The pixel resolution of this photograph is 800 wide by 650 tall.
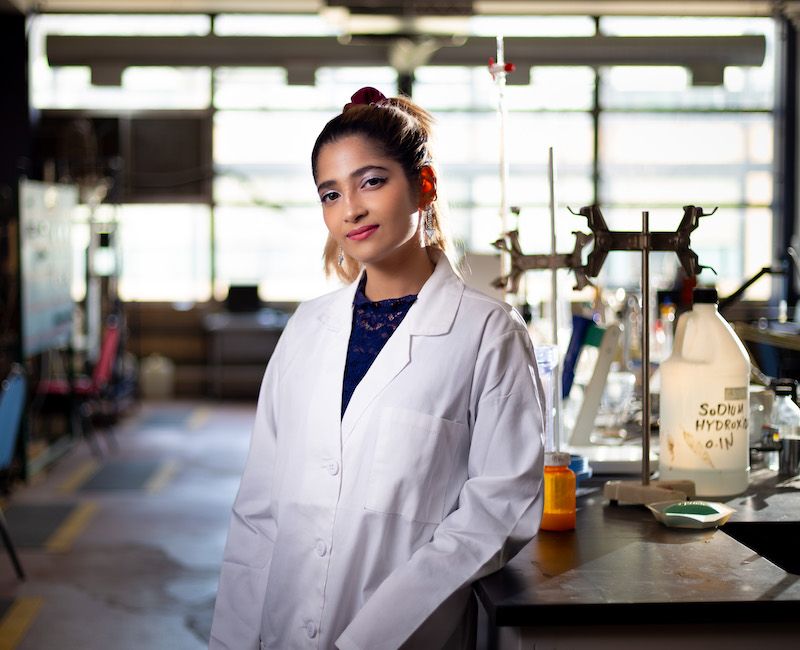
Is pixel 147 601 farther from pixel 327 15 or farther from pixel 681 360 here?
pixel 327 15

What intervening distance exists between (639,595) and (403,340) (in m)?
0.46

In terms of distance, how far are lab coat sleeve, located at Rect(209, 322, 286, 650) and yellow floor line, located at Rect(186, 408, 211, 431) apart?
6.75 metres

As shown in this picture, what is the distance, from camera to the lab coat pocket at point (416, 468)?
140 cm

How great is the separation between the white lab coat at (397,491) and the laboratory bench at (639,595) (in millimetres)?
76

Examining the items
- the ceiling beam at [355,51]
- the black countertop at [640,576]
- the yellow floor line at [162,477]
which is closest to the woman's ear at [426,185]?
the black countertop at [640,576]

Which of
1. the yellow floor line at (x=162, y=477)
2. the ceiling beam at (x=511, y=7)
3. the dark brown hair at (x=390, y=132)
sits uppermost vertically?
the ceiling beam at (x=511, y=7)

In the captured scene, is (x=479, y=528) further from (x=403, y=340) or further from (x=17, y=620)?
(x=17, y=620)

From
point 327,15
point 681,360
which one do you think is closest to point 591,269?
point 681,360

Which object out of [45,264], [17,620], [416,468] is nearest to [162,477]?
[45,264]

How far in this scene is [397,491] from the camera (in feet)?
4.60

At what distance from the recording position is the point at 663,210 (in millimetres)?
10594

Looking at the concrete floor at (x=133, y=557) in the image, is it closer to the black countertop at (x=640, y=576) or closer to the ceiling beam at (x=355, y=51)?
the black countertop at (x=640, y=576)

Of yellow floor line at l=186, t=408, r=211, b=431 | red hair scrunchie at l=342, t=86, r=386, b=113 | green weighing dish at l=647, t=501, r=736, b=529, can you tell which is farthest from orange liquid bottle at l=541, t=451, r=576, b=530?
yellow floor line at l=186, t=408, r=211, b=431

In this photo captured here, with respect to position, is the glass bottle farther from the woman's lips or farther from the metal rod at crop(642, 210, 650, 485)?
the woman's lips
